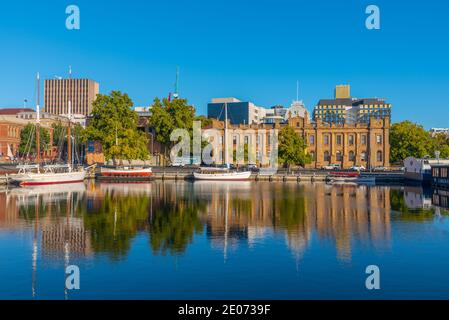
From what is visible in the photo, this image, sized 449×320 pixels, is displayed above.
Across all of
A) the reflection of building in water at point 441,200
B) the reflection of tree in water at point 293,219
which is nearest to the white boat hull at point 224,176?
the reflection of tree in water at point 293,219

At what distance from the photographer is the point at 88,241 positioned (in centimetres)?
3219

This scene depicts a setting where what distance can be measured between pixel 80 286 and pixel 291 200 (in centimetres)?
3817

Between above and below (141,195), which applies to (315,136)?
above

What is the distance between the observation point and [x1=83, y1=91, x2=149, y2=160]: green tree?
102688mm

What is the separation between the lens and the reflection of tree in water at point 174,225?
103 feet

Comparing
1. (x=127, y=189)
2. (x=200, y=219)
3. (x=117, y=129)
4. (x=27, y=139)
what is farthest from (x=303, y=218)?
(x=27, y=139)

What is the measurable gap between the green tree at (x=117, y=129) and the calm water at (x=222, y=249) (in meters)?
49.1

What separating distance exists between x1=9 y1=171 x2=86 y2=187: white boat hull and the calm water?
1161 inches

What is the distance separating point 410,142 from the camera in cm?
11850

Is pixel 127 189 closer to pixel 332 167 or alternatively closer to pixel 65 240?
pixel 65 240

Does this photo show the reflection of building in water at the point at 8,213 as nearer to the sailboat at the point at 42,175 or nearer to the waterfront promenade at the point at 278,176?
the sailboat at the point at 42,175
